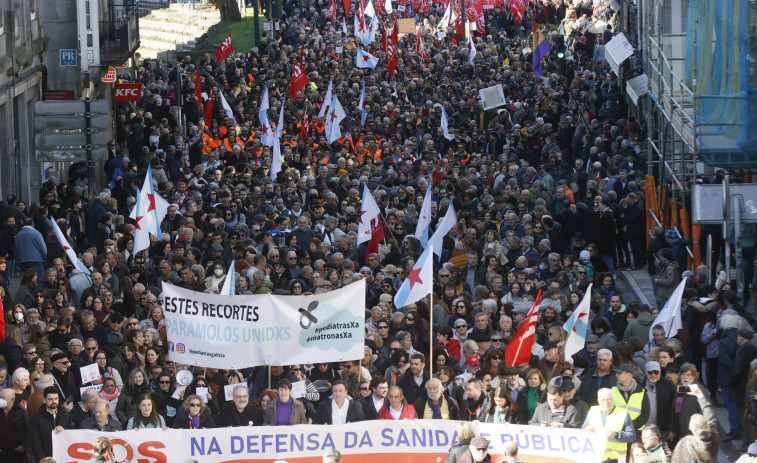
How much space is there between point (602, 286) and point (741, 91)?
380 cm

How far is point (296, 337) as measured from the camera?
15.2 m

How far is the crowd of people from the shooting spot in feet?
47.6

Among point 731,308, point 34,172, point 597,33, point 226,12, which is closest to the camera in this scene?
point 731,308

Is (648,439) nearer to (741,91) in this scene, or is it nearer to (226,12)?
(741,91)

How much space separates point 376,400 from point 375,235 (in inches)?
282

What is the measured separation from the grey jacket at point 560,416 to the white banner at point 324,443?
0.53 metres

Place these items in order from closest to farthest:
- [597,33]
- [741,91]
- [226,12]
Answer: [741,91] → [597,33] → [226,12]

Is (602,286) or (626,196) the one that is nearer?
(602,286)

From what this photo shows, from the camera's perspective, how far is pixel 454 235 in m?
22.5

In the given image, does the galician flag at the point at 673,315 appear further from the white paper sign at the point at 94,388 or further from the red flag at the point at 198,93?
the red flag at the point at 198,93

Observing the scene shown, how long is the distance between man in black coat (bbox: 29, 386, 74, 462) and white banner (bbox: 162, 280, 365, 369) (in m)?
1.28

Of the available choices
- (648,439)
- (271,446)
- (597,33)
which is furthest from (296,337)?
(597,33)

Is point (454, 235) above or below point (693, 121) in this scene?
below

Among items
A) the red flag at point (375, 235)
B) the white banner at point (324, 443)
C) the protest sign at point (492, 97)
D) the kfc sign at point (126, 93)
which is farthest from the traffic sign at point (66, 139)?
the white banner at point (324, 443)
